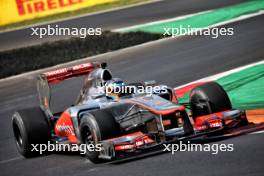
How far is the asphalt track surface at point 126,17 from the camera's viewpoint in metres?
27.6

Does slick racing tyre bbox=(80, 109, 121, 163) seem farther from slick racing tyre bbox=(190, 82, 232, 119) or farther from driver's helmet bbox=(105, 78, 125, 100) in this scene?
slick racing tyre bbox=(190, 82, 232, 119)

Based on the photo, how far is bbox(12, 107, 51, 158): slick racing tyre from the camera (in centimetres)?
1298

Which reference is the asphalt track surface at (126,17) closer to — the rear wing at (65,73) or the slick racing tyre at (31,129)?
the rear wing at (65,73)

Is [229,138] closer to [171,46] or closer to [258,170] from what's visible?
[258,170]

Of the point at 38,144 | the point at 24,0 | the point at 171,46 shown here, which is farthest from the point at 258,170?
the point at 24,0

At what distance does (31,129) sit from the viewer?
1297 cm

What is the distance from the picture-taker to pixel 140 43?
23297mm

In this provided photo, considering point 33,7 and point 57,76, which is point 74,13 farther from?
point 57,76

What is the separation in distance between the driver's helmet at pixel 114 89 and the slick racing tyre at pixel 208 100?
125 centimetres

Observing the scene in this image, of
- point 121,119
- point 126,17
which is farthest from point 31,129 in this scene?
point 126,17

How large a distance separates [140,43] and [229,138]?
12482mm

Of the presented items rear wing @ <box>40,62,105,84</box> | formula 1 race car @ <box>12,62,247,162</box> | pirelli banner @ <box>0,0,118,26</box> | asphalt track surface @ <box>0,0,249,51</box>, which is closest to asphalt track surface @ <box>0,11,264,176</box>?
formula 1 race car @ <box>12,62,247,162</box>

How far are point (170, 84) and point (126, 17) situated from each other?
12.2 m

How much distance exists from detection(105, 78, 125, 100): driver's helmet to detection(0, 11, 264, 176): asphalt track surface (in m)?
1.20
